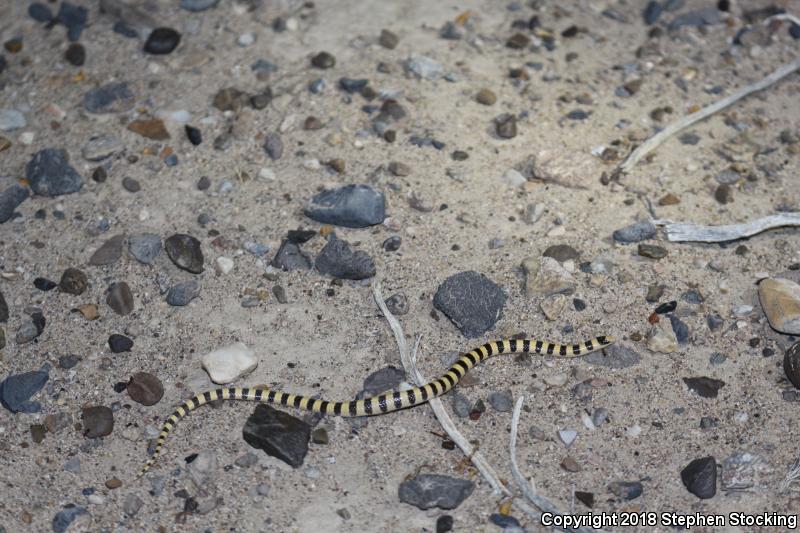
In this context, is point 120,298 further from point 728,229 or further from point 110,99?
point 728,229

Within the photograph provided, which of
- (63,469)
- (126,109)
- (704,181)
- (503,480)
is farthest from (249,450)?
(704,181)

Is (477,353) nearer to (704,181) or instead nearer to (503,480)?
(503,480)

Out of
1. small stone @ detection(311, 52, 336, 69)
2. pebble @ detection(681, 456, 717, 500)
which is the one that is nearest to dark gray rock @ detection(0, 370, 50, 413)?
small stone @ detection(311, 52, 336, 69)

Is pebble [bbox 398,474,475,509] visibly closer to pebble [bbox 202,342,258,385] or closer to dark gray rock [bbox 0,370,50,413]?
pebble [bbox 202,342,258,385]

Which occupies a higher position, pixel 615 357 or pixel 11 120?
→ pixel 11 120

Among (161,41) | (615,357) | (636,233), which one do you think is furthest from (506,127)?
(161,41)

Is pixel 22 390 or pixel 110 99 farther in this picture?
pixel 110 99
